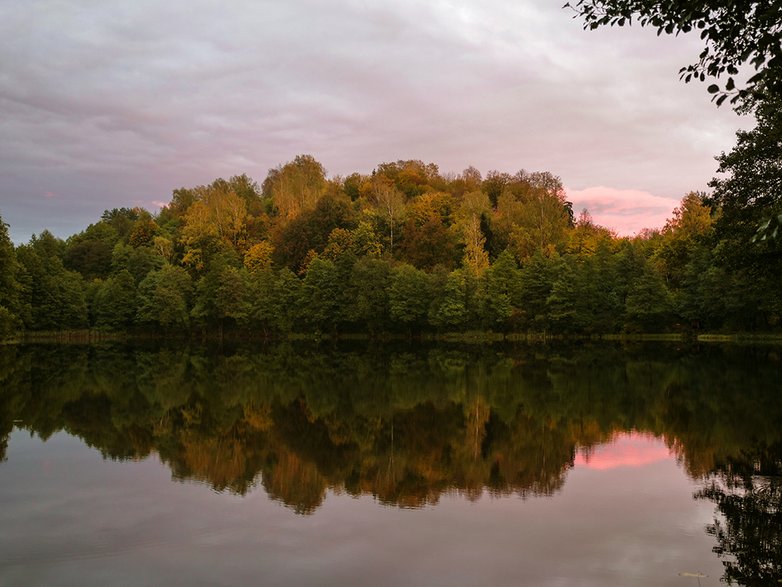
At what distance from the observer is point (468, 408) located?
2264 centimetres

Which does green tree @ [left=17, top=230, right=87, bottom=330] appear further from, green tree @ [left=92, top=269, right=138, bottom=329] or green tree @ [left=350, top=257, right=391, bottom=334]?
green tree @ [left=350, top=257, right=391, bottom=334]

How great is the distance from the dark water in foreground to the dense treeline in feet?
105

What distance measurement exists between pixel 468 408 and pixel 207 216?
76445 mm

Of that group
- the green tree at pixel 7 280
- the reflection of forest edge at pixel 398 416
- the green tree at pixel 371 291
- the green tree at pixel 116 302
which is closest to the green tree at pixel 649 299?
the reflection of forest edge at pixel 398 416

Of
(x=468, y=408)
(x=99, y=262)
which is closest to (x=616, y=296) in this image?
(x=468, y=408)

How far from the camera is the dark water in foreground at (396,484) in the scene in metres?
9.27

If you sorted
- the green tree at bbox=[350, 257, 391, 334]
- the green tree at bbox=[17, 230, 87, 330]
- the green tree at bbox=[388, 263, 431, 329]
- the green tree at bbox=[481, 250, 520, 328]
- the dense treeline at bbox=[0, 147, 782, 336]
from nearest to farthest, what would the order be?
1. the dense treeline at bbox=[0, 147, 782, 336]
2. the green tree at bbox=[481, 250, 520, 328]
3. the green tree at bbox=[388, 263, 431, 329]
4. the green tree at bbox=[350, 257, 391, 334]
5. the green tree at bbox=[17, 230, 87, 330]

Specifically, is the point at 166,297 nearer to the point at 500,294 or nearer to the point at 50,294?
the point at 50,294

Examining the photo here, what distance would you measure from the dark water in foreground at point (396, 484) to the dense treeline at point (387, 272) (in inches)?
1265

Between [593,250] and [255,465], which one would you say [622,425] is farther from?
[593,250]

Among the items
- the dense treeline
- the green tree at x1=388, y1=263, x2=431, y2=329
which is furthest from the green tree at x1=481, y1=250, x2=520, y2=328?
the green tree at x1=388, y1=263, x2=431, y2=329

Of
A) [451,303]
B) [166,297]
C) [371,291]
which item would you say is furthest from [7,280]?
[451,303]

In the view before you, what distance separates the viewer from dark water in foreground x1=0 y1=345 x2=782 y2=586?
927 cm

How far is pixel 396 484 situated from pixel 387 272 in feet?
185
